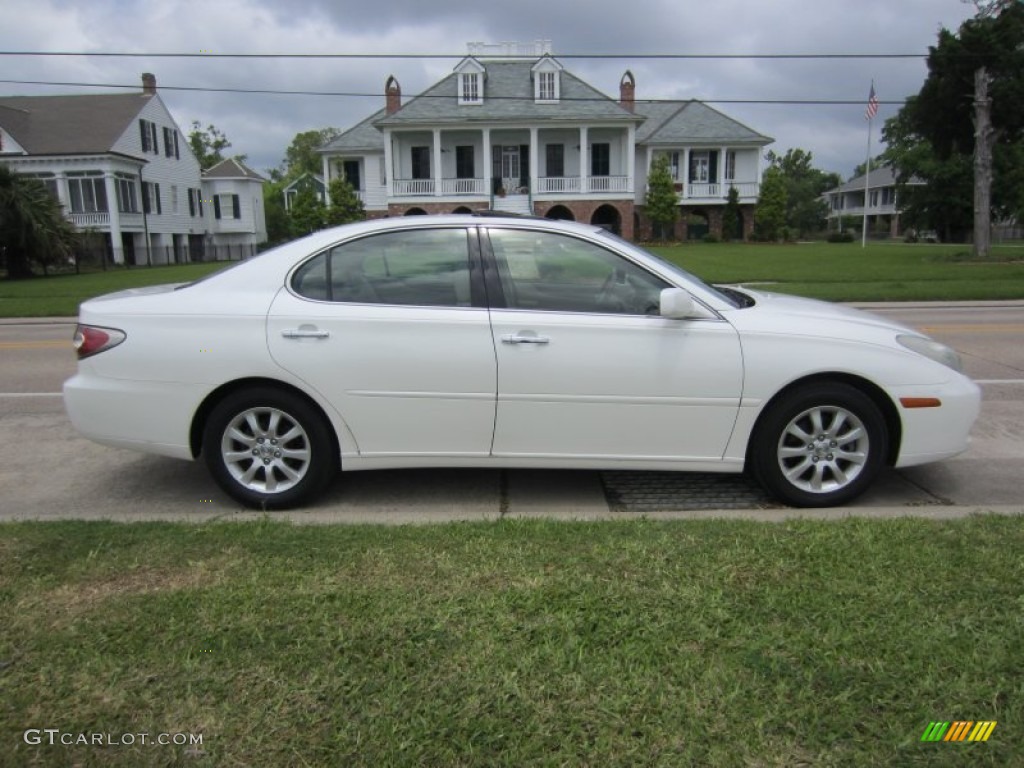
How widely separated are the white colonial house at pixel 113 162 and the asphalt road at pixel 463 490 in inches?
1358

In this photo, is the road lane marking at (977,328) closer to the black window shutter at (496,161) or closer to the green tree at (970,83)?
the green tree at (970,83)

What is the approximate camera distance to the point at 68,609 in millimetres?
3211

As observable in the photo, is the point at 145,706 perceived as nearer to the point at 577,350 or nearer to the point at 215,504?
the point at 215,504

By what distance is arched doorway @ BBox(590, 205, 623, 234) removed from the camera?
42.2m

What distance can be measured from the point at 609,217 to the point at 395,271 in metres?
39.9

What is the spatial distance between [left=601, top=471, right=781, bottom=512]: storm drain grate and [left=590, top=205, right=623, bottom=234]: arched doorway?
125 ft

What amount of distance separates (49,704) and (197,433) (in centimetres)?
217

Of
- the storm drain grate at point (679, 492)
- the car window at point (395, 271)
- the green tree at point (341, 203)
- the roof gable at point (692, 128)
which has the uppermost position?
the roof gable at point (692, 128)

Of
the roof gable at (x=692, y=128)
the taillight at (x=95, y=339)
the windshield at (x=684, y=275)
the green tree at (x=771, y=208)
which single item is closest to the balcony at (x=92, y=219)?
the roof gable at (x=692, y=128)

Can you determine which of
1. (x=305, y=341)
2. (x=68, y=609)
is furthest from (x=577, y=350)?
(x=68, y=609)

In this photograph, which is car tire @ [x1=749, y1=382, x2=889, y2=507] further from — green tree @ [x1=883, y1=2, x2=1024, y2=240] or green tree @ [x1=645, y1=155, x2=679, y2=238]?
green tree @ [x1=645, y1=155, x2=679, y2=238]

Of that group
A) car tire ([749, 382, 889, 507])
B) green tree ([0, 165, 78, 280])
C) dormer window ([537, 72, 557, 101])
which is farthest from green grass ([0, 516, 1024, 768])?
dormer window ([537, 72, 557, 101])

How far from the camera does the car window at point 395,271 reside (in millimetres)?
4566

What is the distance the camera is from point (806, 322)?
452cm
